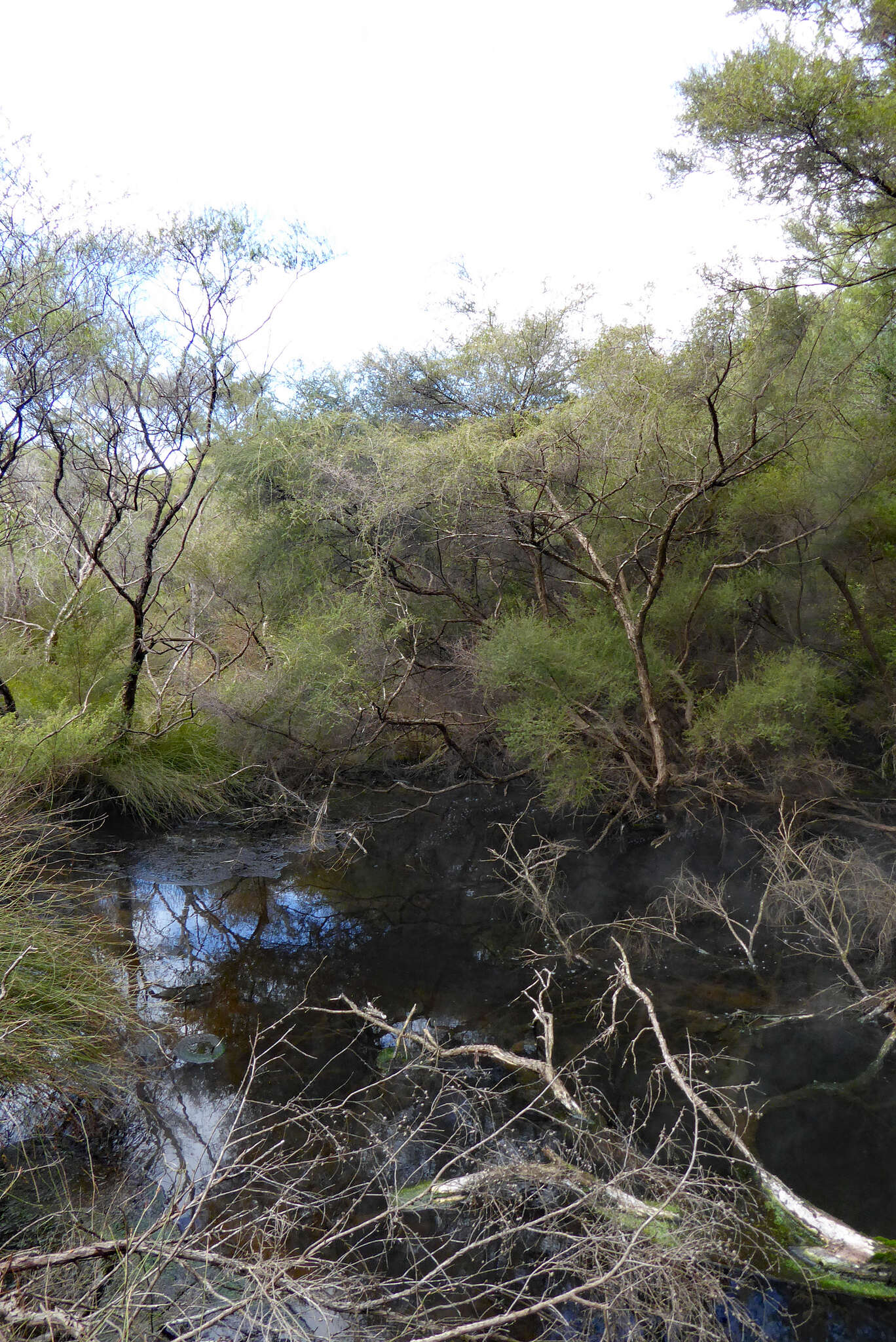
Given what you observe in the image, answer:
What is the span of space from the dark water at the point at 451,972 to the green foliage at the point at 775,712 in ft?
3.06

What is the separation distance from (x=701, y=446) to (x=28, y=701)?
6473 millimetres

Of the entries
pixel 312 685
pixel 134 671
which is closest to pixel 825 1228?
pixel 312 685

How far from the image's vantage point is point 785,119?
588cm

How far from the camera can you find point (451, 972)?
5.69m

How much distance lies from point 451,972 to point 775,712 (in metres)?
3.47

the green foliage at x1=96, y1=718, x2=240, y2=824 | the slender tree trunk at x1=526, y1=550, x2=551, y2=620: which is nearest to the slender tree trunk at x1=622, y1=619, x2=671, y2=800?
the slender tree trunk at x1=526, y1=550, x2=551, y2=620

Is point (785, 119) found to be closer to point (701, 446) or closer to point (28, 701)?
point (701, 446)

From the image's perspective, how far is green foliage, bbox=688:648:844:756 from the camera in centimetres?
689

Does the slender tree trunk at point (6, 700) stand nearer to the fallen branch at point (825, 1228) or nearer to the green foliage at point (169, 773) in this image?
the green foliage at point (169, 773)

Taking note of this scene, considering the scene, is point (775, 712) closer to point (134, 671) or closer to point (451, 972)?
point (451, 972)

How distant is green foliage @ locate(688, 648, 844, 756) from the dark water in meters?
0.93

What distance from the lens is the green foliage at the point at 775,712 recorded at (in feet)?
22.6

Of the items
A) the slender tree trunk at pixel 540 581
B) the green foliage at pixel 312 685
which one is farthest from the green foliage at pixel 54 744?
the slender tree trunk at pixel 540 581

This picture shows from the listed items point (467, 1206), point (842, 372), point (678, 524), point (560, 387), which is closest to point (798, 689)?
point (678, 524)
